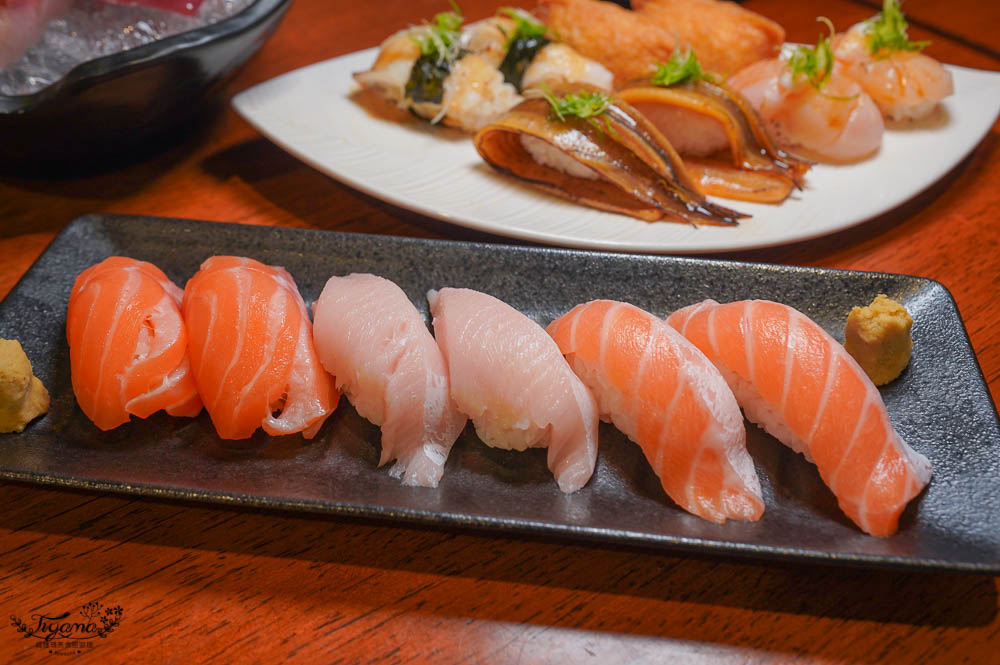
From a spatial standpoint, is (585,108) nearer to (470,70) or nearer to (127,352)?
(470,70)

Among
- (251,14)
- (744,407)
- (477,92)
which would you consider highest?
(251,14)

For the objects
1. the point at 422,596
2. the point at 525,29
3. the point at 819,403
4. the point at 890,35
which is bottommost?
the point at 422,596

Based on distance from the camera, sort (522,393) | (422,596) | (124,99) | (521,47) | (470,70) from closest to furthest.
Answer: (422,596), (522,393), (124,99), (470,70), (521,47)

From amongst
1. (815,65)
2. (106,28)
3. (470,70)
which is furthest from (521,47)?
(106,28)

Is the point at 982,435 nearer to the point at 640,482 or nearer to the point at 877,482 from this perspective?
the point at 877,482

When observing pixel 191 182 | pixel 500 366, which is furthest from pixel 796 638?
pixel 191 182

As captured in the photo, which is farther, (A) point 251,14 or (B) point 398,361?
(A) point 251,14

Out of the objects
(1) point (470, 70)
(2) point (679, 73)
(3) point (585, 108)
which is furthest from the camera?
(1) point (470, 70)
